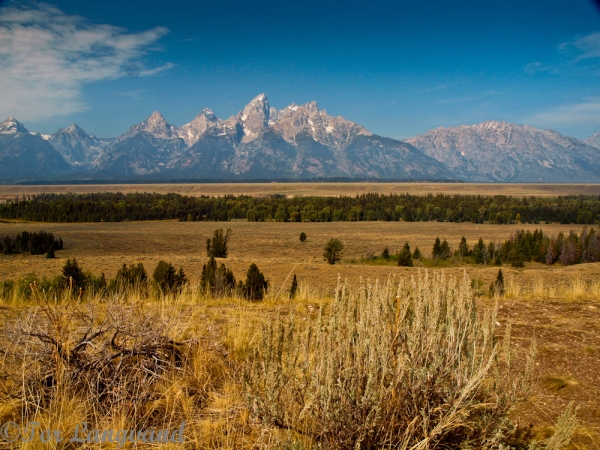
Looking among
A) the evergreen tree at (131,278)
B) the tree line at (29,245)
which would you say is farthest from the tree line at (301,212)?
the evergreen tree at (131,278)

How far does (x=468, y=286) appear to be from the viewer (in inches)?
160

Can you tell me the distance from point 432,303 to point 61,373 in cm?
364

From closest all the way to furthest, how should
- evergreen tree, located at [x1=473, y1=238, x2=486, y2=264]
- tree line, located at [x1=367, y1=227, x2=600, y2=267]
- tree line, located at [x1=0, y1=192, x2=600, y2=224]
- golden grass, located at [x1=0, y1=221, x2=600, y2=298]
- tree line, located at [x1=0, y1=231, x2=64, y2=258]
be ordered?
golden grass, located at [x1=0, y1=221, x2=600, y2=298] → tree line, located at [x1=367, y1=227, x2=600, y2=267] → evergreen tree, located at [x1=473, y1=238, x2=486, y2=264] → tree line, located at [x1=0, y1=231, x2=64, y2=258] → tree line, located at [x1=0, y1=192, x2=600, y2=224]

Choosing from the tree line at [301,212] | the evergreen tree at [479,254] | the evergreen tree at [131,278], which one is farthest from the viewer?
the tree line at [301,212]

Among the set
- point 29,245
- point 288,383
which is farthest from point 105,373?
point 29,245

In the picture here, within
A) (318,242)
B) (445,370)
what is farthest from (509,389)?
(318,242)

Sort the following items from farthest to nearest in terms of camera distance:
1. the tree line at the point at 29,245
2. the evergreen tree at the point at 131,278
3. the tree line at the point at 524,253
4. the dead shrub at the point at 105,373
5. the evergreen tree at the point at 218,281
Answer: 1. the tree line at the point at 29,245
2. the tree line at the point at 524,253
3. the evergreen tree at the point at 218,281
4. the evergreen tree at the point at 131,278
5. the dead shrub at the point at 105,373

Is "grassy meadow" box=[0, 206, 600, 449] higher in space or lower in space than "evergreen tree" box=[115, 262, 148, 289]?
higher

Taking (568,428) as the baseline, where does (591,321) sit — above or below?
below

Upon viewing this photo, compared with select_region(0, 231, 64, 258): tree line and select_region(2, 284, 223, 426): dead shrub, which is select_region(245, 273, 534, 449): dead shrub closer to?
select_region(2, 284, 223, 426): dead shrub

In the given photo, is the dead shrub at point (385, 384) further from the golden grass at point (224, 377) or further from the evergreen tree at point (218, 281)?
the evergreen tree at point (218, 281)

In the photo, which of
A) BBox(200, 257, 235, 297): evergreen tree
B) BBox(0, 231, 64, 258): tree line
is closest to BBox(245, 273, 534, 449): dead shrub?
BBox(200, 257, 235, 297): evergreen tree

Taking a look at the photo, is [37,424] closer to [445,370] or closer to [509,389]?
[445,370]

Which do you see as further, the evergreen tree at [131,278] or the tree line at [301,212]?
the tree line at [301,212]
